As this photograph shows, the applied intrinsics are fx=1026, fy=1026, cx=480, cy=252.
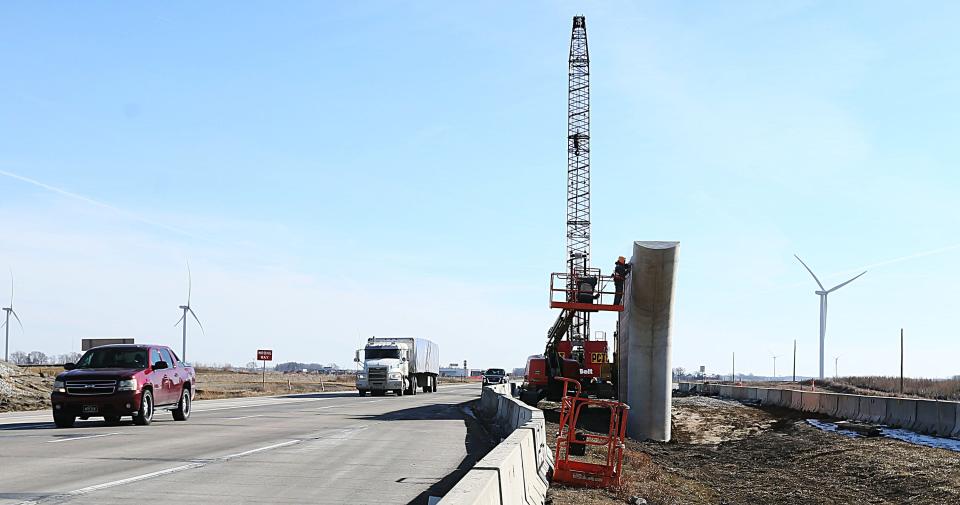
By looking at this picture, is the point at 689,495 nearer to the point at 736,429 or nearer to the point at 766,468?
the point at 766,468

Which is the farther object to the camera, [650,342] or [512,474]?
[650,342]

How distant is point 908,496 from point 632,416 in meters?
14.1

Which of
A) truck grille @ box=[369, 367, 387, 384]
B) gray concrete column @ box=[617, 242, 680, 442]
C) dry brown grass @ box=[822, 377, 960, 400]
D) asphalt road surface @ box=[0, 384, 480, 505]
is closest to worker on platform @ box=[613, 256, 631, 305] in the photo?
gray concrete column @ box=[617, 242, 680, 442]

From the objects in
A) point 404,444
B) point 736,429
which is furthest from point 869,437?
point 404,444

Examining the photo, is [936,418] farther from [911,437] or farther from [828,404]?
[828,404]

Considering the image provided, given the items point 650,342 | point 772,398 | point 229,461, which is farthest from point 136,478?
point 772,398

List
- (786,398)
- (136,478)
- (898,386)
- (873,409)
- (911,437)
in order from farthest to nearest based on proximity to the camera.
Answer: (898,386), (786,398), (873,409), (911,437), (136,478)

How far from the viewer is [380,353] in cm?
5656

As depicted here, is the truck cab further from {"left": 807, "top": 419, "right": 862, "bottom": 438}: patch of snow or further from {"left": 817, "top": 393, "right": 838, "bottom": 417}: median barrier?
{"left": 807, "top": 419, "right": 862, "bottom": 438}: patch of snow

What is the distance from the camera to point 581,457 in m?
17.4

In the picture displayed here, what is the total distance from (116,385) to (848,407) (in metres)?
19.9

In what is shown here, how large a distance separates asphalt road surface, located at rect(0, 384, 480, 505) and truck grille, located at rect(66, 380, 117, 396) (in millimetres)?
779

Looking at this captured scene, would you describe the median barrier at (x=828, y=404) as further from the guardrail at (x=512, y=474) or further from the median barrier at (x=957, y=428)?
the guardrail at (x=512, y=474)

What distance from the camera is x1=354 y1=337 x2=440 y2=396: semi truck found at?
5547 cm
